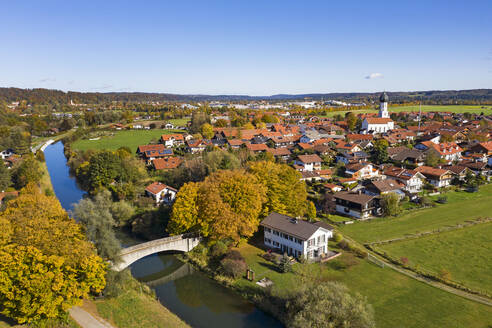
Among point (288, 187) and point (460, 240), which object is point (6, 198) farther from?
point (460, 240)

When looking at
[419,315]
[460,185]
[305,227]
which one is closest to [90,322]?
[305,227]

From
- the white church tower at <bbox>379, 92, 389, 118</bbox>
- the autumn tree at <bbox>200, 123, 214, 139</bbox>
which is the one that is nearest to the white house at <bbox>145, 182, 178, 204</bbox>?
the autumn tree at <bbox>200, 123, 214, 139</bbox>

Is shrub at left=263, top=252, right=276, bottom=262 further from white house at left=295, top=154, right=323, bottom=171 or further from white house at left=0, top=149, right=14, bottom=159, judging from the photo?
white house at left=0, top=149, right=14, bottom=159

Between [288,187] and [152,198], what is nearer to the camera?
[288,187]

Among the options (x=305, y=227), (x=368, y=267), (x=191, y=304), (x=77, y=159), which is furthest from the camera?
(x=77, y=159)

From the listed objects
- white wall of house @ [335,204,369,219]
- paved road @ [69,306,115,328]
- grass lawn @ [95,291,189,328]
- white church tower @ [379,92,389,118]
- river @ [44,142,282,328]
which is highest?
white church tower @ [379,92,389,118]

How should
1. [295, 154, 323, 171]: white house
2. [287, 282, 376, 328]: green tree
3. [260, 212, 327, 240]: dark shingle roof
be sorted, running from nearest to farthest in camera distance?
[287, 282, 376, 328]: green tree < [260, 212, 327, 240]: dark shingle roof < [295, 154, 323, 171]: white house
